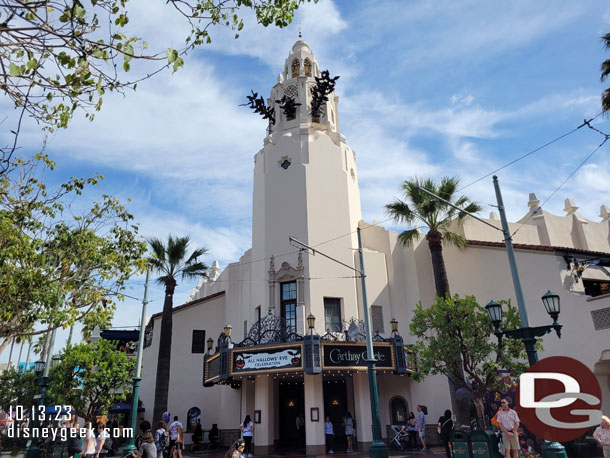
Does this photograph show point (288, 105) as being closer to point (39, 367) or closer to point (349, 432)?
point (349, 432)

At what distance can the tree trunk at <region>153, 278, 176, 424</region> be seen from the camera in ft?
79.6

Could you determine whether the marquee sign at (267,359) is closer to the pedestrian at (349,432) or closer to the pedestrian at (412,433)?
the pedestrian at (349,432)

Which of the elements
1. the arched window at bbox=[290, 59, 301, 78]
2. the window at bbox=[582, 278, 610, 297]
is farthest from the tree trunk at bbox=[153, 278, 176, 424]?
the window at bbox=[582, 278, 610, 297]

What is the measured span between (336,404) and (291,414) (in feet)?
8.89

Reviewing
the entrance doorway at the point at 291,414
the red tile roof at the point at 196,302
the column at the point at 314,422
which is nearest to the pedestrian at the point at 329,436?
the column at the point at 314,422

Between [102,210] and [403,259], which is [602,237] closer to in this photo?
[403,259]

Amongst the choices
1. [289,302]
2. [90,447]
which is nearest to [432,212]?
[289,302]

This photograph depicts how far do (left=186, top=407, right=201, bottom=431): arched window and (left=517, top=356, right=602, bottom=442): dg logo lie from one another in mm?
22143

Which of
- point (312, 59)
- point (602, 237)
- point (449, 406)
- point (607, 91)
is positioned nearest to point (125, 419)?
point (449, 406)

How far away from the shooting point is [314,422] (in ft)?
68.7

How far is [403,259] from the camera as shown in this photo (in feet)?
86.9

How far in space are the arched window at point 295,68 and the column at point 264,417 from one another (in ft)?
67.4

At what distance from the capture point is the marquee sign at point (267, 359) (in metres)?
21.0

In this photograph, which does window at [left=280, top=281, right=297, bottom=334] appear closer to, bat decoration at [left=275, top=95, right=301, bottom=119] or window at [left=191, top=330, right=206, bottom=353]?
window at [left=191, top=330, right=206, bottom=353]
